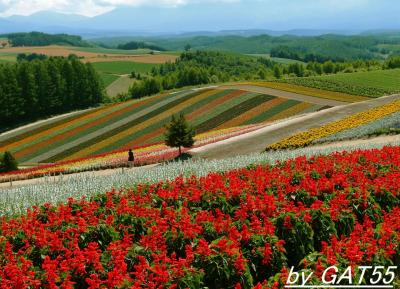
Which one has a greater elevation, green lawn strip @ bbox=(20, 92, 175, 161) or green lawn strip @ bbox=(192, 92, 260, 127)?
green lawn strip @ bbox=(192, 92, 260, 127)

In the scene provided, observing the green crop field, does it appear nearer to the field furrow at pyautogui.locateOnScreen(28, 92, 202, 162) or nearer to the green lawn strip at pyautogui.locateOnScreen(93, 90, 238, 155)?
the green lawn strip at pyautogui.locateOnScreen(93, 90, 238, 155)

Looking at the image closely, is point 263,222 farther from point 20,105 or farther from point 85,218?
point 20,105

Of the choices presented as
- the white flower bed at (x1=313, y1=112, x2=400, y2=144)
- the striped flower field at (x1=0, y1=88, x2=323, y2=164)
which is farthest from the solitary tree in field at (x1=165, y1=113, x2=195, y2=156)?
the striped flower field at (x1=0, y1=88, x2=323, y2=164)

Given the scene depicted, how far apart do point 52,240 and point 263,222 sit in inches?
222

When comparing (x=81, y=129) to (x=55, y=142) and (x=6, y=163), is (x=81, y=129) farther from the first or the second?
(x=6, y=163)

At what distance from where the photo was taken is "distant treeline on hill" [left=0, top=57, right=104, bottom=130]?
9944 centimetres

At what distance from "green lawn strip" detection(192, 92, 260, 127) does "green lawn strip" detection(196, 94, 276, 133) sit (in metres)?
0.92

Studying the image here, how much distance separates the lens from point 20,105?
99562 mm

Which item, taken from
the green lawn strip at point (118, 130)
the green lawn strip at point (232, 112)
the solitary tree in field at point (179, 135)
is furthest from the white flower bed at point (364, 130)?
the green lawn strip at point (118, 130)

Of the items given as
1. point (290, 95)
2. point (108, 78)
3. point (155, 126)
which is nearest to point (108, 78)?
point (108, 78)

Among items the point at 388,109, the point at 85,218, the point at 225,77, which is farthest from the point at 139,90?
the point at 85,218

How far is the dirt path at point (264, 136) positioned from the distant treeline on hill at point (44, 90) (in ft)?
219

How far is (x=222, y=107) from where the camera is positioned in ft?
254

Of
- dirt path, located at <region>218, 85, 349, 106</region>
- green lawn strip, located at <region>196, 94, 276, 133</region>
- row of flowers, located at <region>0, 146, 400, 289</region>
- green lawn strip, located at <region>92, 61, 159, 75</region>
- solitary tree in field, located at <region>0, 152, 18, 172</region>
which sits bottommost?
solitary tree in field, located at <region>0, 152, 18, 172</region>
